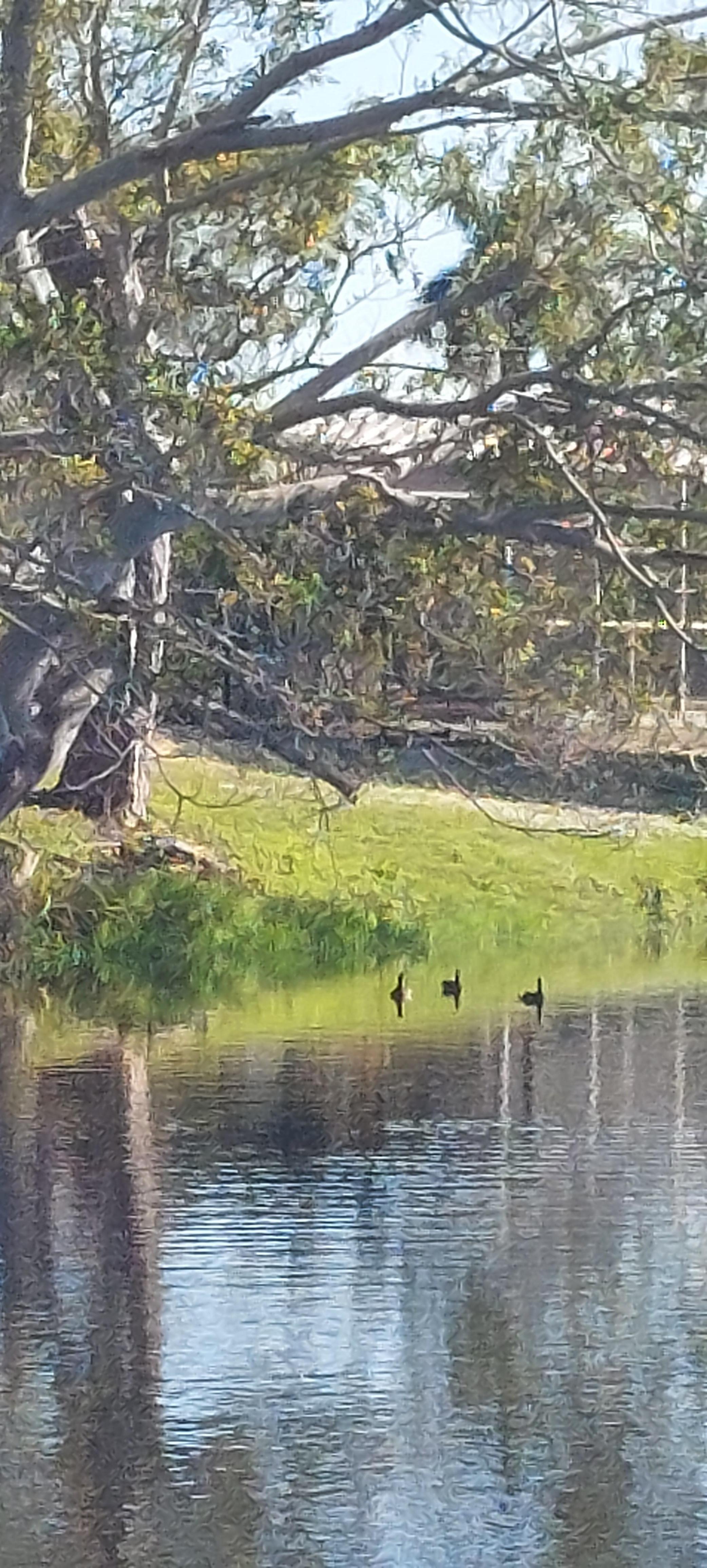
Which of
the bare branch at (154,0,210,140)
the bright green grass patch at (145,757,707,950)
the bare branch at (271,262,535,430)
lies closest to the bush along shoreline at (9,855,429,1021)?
the bright green grass patch at (145,757,707,950)

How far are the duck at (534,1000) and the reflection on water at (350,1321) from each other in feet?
8.44

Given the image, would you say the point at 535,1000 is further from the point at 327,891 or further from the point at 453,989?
the point at 327,891

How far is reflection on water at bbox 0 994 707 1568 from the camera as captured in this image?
4.95 meters

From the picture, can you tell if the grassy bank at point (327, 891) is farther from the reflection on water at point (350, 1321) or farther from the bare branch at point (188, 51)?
the bare branch at point (188, 51)

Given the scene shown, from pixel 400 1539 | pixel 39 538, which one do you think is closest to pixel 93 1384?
pixel 400 1539

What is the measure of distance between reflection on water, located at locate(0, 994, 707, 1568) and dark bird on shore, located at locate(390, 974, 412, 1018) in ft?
7.94

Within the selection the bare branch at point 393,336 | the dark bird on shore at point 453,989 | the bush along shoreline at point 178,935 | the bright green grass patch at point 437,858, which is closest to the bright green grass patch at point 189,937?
the bush along shoreline at point 178,935

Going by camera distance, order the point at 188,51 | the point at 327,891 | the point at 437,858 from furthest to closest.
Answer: the point at 437,858, the point at 327,891, the point at 188,51

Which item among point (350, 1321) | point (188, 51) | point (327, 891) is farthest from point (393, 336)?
point (350, 1321)

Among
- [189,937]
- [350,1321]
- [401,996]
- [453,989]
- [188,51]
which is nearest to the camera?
[350,1321]

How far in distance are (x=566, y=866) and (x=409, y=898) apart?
7.78 feet

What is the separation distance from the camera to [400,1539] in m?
4.82

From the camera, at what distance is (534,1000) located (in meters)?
13.1

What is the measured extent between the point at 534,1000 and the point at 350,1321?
680cm
